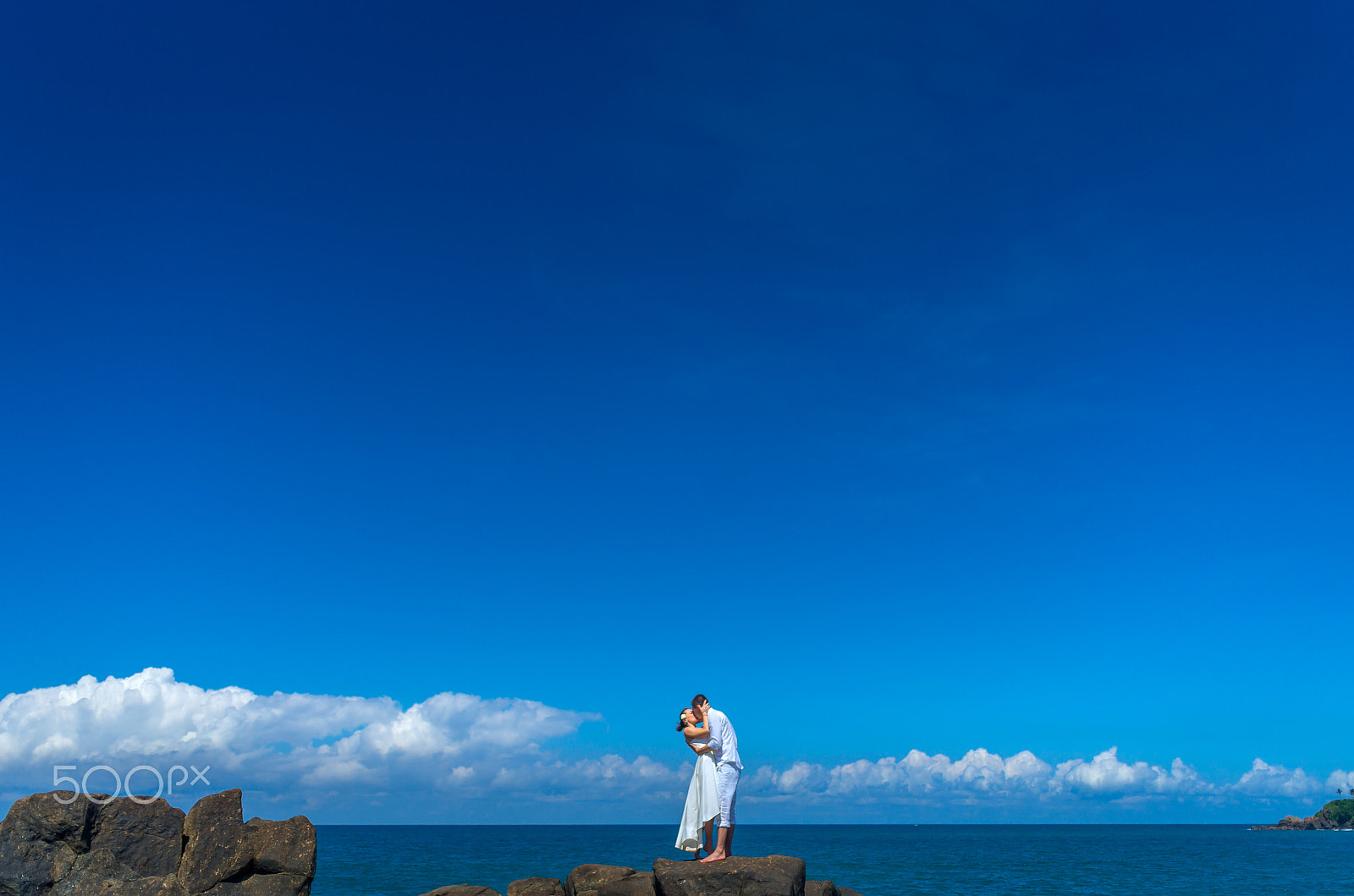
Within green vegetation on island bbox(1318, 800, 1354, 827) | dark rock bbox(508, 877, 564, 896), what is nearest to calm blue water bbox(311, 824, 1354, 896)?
dark rock bbox(508, 877, 564, 896)

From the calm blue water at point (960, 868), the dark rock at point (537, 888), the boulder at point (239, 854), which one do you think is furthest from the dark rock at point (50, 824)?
the calm blue water at point (960, 868)

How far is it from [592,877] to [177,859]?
7476 millimetres

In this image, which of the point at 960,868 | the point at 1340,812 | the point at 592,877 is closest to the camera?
the point at 592,877

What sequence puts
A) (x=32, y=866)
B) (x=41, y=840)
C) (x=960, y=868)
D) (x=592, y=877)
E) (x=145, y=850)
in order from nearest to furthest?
(x=32, y=866) < (x=41, y=840) < (x=145, y=850) < (x=592, y=877) < (x=960, y=868)

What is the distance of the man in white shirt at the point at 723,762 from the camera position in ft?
56.8

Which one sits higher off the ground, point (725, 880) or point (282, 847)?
point (282, 847)

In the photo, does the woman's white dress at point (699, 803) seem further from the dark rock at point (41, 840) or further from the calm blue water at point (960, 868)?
the calm blue water at point (960, 868)

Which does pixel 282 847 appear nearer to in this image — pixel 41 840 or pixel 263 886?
pixel 263 886

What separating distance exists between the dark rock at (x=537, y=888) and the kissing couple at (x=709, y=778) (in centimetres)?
294

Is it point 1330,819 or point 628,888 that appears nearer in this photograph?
point 628,888

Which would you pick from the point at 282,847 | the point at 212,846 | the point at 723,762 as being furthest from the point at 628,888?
the point at 212,846

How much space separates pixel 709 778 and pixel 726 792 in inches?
17.0

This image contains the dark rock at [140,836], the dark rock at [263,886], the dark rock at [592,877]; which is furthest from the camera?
the dark rock at [592,877]

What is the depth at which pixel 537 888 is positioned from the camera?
18.5m
